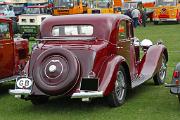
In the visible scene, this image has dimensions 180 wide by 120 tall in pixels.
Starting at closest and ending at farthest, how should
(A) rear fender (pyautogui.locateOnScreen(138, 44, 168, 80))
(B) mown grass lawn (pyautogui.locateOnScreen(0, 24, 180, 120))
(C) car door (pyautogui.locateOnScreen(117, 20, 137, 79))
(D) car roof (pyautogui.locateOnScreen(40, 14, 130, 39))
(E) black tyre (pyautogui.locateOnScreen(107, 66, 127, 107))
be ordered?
(B) mown grass lawn (pyautogui.locateOnScreen(0, 24, 180, 120)) → (E) black tyre (pyautogui.locateOnScreen(107, 66, 127, 107)) → (D) car roof (pyautogui.locateOnScreen(40, 14, 130, 39)) → (C) car door (pyautogui.locateOnScreen(117, 20, 137, 79)) → (A) rear fender (pyautogui.locateOnScreen(138, 44, 168, 80))

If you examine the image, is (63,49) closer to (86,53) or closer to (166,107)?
(86,53)

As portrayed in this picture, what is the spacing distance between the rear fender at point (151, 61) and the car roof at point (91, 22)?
140 centimetres

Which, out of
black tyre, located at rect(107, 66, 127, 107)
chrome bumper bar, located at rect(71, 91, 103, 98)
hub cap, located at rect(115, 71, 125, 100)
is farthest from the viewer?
hub cap, located at rect(115, 71, 125, 100)

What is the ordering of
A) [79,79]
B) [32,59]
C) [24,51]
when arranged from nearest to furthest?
1. [79,79]
2. [32,59]
3. [24,51]

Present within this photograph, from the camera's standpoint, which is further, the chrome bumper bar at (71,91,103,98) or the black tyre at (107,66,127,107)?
the black tyre at (107,66,127,107)

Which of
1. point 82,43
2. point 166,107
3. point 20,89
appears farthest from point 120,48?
point 20,89

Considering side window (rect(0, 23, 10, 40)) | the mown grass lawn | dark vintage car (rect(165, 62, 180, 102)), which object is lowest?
the mown grass lawn

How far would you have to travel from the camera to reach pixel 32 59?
809 cm

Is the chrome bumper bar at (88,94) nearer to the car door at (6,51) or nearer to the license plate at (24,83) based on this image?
the license plate at (24,83)

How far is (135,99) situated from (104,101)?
26.5 inches

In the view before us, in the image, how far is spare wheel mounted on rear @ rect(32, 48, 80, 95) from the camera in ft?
24.6

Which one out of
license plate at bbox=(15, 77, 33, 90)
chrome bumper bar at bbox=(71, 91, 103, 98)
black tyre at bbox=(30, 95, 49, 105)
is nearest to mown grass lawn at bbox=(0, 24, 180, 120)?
black tyre at bbox=(30, 95, 49, 105)

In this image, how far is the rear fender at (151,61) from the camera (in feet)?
31.7

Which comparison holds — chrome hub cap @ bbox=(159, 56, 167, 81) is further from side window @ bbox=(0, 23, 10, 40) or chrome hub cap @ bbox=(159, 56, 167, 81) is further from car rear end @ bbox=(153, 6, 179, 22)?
car rear end @ bbox=(153, 6, 179, 22)
